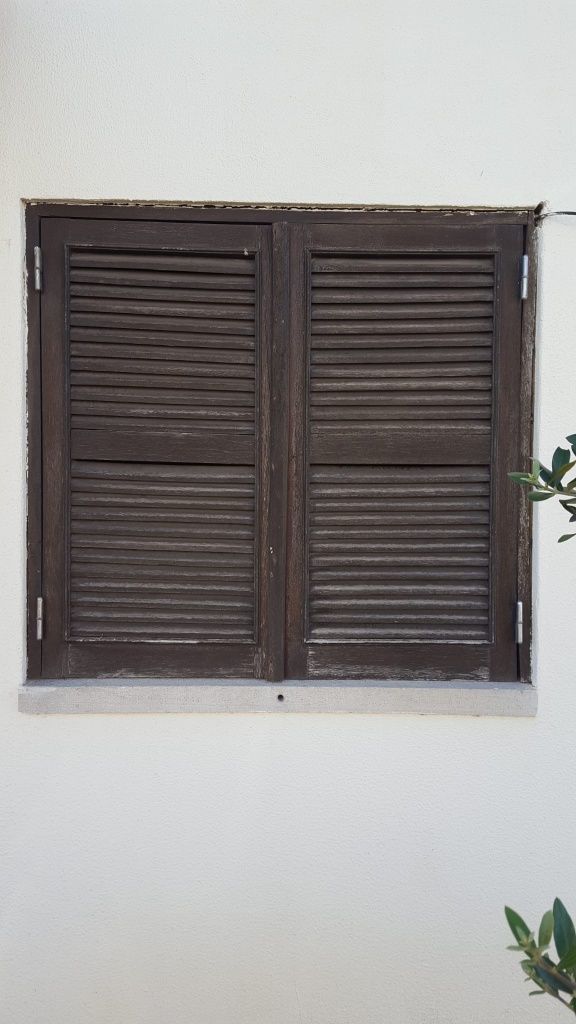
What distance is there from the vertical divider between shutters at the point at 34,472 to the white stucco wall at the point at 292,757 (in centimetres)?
4

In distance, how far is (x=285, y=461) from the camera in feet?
7.48

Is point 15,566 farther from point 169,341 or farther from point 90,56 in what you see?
point 90,56

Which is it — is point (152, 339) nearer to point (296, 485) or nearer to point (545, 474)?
point (296, 485)

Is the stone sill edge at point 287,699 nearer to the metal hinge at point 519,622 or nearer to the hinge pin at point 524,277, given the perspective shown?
the metal hinge at point 519,622

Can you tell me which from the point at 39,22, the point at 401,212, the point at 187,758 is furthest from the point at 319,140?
the point at 187,758

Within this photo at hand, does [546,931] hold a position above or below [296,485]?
below

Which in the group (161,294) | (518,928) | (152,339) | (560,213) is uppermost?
(560,213)

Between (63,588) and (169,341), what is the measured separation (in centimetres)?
80

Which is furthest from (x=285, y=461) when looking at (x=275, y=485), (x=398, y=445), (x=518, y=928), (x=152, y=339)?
(x=518, y=928)

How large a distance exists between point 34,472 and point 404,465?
1109 mm

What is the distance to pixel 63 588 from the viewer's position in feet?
7.47

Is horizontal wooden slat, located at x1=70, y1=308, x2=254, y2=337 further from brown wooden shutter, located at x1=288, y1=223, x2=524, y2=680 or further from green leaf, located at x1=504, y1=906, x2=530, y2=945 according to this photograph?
green leaf, located at x1=504, y1=906, x2=530, y2=945

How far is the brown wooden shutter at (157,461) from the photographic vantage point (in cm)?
227

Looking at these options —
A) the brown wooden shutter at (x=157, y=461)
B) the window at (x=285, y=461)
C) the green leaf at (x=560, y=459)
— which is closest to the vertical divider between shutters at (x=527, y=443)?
the window at (x=285, y=461)
